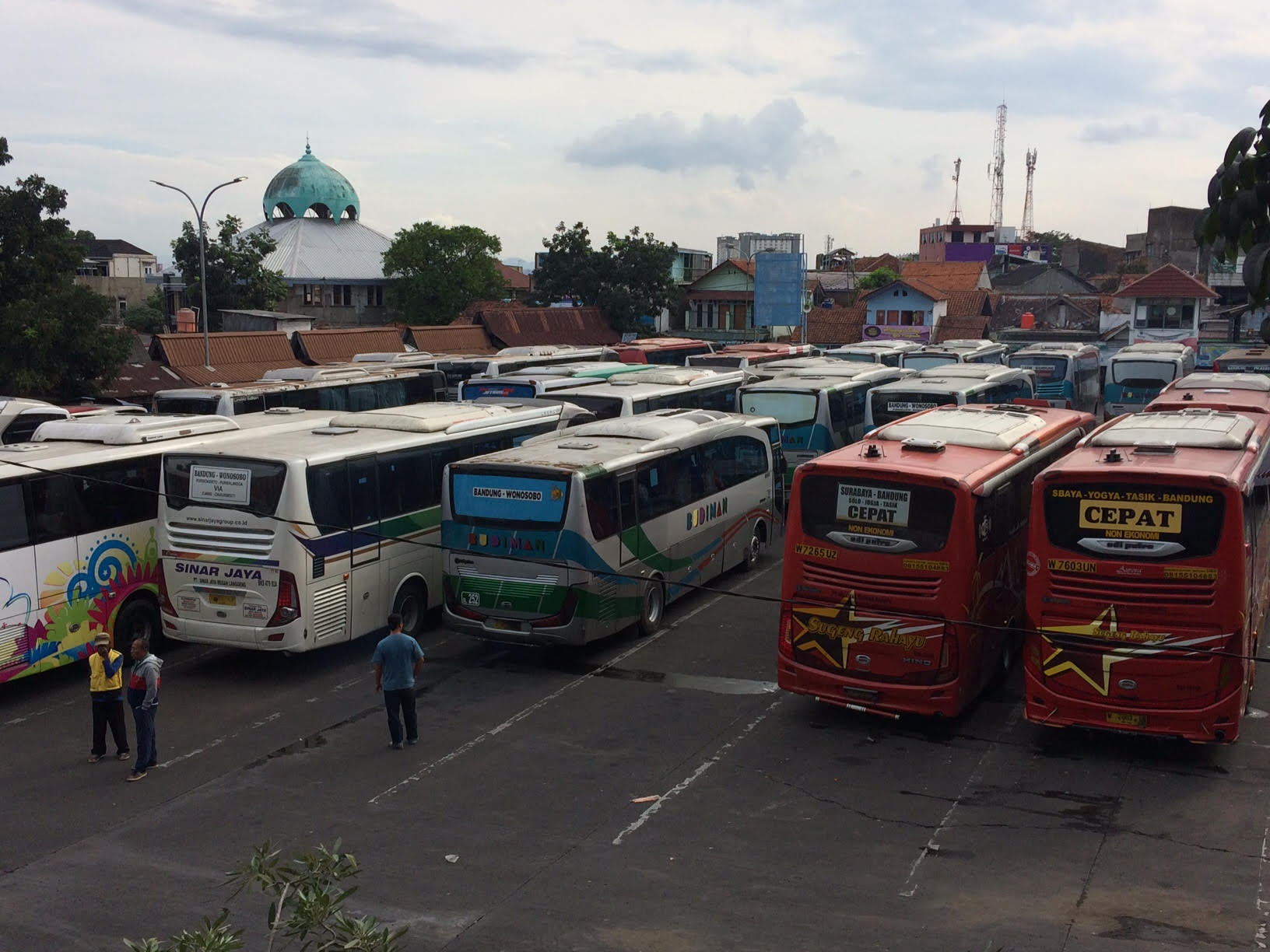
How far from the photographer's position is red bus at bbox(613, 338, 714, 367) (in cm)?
4019

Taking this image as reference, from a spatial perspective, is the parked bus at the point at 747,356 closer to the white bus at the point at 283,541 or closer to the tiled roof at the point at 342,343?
the tiled roof at the point at 342,343

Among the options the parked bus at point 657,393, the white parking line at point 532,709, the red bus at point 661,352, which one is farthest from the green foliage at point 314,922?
the red bus at point 661,352

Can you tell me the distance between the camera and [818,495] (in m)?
12.2

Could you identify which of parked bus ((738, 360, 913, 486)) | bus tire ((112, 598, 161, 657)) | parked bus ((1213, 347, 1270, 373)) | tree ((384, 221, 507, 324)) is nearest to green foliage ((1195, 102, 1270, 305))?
bus tire ((112, 598, 161, 657))

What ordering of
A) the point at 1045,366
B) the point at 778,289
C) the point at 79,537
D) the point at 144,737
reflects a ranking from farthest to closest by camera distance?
the point at 778,289 → the point at 1045,366 → the point at 79,537 → the point at 144,737

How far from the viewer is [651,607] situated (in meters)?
16.2

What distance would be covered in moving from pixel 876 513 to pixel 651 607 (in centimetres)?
503

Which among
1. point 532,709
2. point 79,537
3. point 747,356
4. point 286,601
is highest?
point 747,356

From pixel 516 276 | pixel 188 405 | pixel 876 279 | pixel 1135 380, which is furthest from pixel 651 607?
pixel 516 276

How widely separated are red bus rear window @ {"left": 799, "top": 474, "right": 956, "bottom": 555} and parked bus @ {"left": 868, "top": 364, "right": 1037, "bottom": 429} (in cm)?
1082

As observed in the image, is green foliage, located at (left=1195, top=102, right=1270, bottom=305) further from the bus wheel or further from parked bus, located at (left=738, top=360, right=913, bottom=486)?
parked bus, located at (left=738, top=360, right=913, bottom=486)

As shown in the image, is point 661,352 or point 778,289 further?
point 778,289

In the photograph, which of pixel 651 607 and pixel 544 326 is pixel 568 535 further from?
pixel 544 326

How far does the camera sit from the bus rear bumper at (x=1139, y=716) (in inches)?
427
